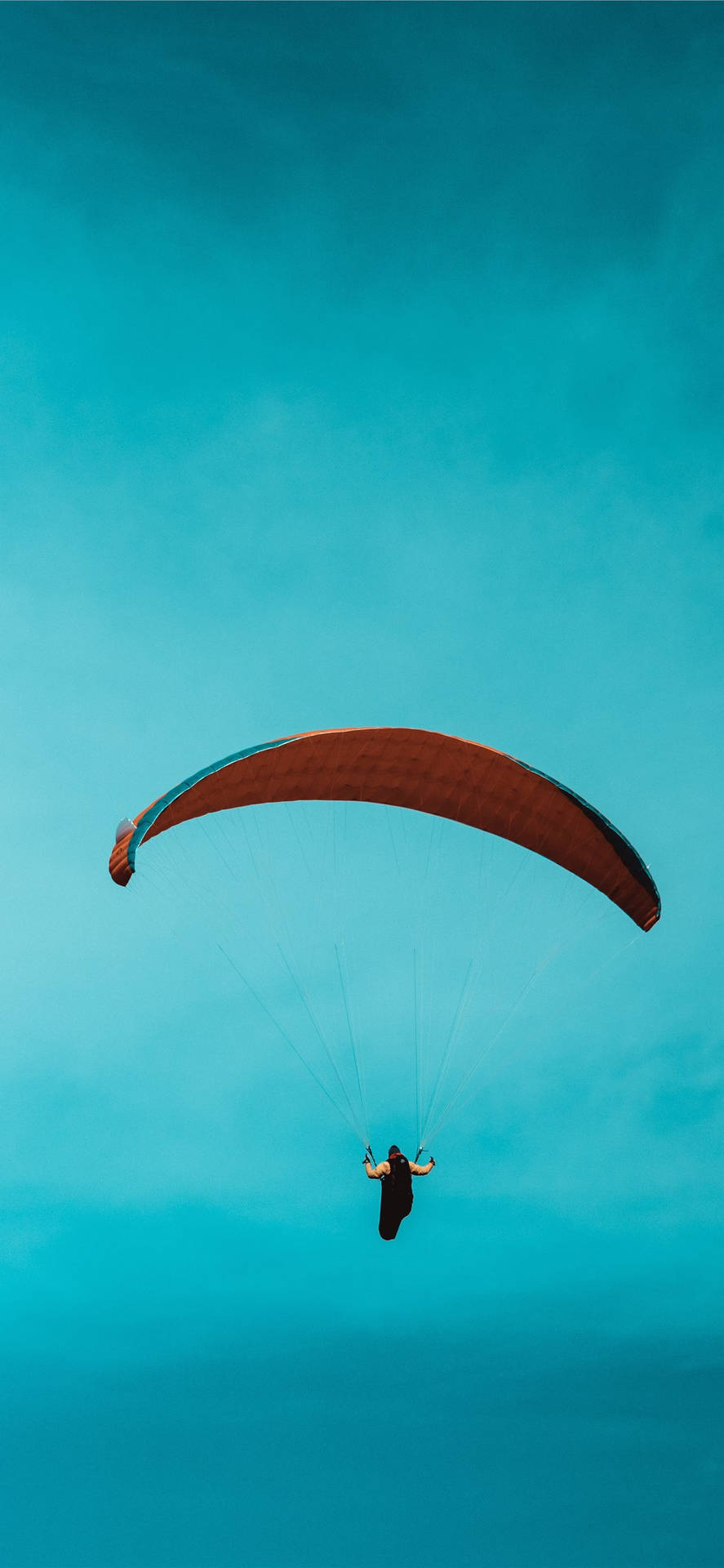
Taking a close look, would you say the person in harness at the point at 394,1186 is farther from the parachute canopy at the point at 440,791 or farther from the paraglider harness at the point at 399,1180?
the parachute canopy at the point at 440,791

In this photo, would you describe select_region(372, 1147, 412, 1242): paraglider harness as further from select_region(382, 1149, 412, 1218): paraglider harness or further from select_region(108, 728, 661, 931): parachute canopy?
select_region(108, 728, 661, 931): parachute canopy

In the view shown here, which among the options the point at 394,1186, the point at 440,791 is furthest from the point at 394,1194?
the point at 440,791

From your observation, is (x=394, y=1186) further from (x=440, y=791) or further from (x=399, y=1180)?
(x=440, y=791)

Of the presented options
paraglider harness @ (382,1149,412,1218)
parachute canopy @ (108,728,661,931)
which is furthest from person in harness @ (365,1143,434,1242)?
parachute canopy @ (108,728,661,931)

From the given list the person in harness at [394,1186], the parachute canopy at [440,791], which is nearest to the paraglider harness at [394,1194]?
the person in harness at [394,1186]

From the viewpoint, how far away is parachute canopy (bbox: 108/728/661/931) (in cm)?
1819

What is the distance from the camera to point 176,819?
1806 cm

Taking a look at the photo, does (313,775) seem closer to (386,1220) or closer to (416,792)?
(416,792)

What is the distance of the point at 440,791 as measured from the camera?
66.6ft

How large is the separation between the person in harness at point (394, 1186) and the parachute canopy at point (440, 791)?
5.41m

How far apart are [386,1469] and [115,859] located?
1467 inches

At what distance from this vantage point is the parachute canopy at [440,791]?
1819 cm

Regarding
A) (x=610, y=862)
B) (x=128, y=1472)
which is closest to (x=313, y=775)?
(x=610, y=862)

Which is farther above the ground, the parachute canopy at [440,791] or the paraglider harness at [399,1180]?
the parachute canopy at [440,791]
